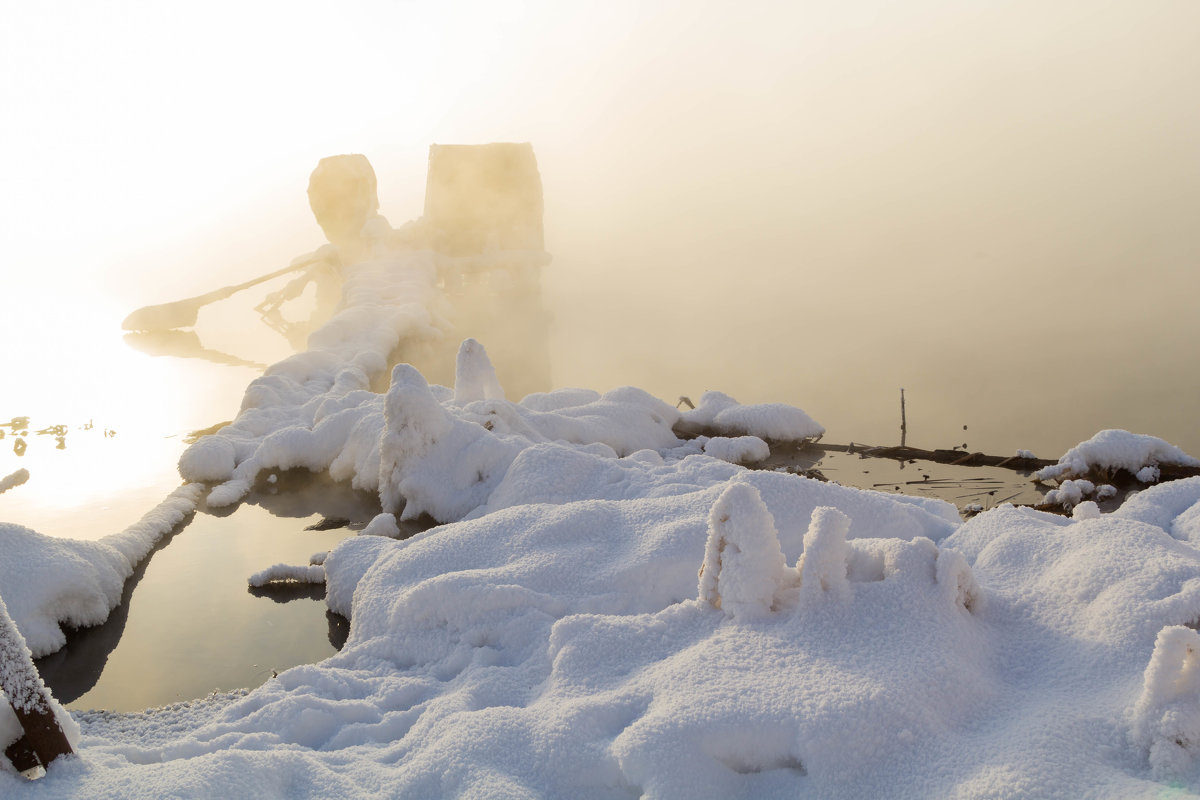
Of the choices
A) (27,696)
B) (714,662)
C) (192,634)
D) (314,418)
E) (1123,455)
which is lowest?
(192,634)

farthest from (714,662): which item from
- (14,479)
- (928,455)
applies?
(928,455)

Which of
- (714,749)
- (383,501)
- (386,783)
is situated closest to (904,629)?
(714,749)

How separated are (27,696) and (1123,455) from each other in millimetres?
12172

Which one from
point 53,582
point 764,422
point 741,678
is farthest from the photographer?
point 764,422

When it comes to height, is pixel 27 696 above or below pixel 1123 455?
above

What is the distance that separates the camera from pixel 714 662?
4.79 metres

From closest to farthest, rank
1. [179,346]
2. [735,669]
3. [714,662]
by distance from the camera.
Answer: [735,669]
[714,662]
[179,346]

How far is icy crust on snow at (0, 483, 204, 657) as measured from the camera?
7.14 metres

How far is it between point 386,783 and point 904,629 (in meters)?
3.20

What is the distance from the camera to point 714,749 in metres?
4.22

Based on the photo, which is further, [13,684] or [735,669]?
[735,669]

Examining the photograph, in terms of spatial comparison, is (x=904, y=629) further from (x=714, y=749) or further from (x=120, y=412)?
(x=120, y=412)

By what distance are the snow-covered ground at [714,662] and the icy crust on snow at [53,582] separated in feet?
0.08

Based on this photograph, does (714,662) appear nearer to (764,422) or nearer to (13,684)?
(13,684)
